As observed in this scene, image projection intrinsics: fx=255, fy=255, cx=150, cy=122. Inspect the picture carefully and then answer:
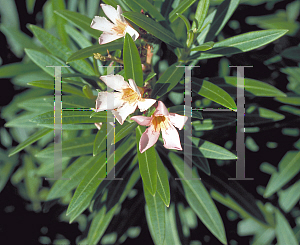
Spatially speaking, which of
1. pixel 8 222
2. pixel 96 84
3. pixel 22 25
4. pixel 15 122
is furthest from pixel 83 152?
pixel 22 25

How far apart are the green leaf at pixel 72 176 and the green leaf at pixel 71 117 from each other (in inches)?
12.0

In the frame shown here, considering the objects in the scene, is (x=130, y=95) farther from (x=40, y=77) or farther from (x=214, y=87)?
(x=40, y=77)

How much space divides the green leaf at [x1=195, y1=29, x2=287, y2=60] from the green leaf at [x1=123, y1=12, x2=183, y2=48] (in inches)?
6.7

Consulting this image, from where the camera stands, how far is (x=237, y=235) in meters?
1.50

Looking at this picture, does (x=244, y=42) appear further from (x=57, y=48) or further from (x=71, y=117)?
(x=57, y=48)

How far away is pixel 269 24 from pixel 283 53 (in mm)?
218

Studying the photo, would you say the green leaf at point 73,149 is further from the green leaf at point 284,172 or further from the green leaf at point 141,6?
the green leaf at point 284,172

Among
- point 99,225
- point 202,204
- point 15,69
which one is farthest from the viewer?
point 15,69

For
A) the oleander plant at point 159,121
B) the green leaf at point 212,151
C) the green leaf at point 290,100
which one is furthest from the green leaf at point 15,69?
the green leaf at point 290,100

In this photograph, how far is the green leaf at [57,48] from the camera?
117 centimetres

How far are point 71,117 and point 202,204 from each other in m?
0.65

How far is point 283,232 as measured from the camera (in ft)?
4.26

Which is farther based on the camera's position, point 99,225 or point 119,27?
point 99,225

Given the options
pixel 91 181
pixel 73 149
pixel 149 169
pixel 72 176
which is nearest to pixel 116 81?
pixel 149 169
